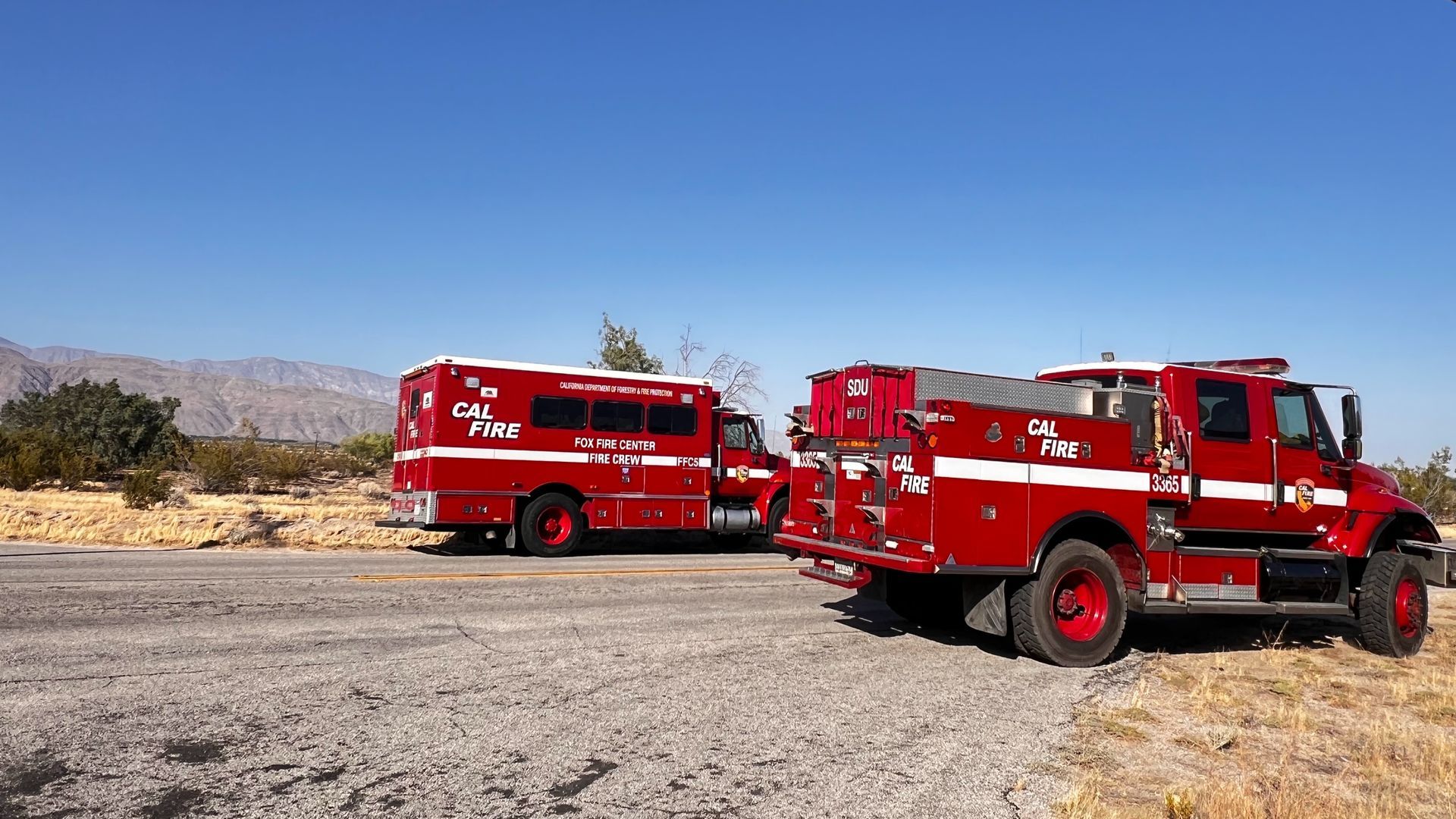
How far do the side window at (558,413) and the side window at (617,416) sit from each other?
21 cm

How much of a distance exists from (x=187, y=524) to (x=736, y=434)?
9.90 m

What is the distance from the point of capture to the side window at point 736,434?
60.2 feet

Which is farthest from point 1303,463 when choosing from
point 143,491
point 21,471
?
point 21,471

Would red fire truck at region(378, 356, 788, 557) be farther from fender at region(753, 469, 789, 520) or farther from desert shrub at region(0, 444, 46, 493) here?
desert shrub at region(0, 444, 46, 493)

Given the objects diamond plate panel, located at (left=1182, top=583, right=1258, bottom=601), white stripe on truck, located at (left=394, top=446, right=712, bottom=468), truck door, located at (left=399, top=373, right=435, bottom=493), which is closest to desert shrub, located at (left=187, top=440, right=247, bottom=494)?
white stripe on truck, located at (left=394, top=446, right=712, bottom=468)

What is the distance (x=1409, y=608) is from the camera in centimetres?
955

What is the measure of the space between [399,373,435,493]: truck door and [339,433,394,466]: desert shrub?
2693 centimetres

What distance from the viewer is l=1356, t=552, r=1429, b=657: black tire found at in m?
9.27

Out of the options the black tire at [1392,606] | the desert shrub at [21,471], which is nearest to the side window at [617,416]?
the black tire at [1392,606]

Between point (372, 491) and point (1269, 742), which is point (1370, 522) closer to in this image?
point (1269, 742)

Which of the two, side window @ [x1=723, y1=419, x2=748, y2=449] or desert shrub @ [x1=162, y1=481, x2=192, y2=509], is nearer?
side window @ [x1=723, y1=419, x2=748, y2=449]

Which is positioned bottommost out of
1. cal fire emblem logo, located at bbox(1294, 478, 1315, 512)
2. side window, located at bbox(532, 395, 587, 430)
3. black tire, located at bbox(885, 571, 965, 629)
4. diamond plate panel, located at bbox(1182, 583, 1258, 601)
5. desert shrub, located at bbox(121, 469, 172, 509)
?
black tire, located at bbox(885, 571, 965, 629)

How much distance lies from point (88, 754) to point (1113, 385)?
8436mm

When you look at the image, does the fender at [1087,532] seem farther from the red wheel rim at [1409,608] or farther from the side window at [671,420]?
the side window at [671,420]
